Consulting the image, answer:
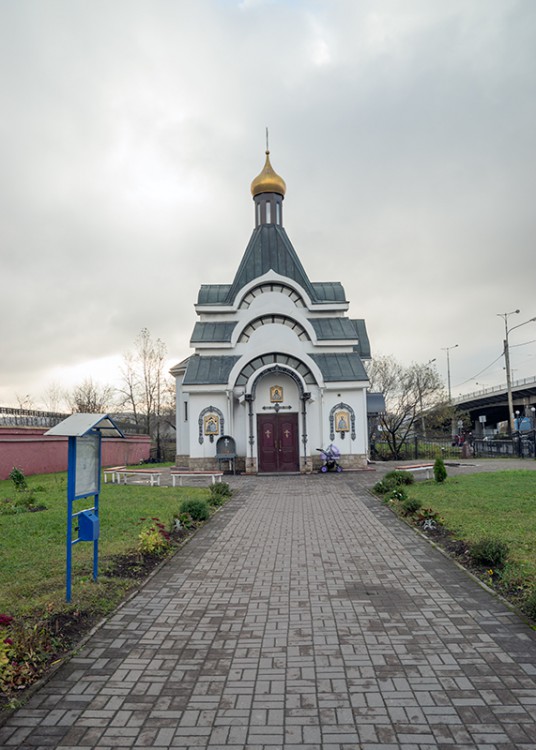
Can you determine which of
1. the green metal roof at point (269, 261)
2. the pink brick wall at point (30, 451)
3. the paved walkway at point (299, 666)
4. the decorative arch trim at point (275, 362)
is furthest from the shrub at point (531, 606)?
the green metal roof at point (269, 261)

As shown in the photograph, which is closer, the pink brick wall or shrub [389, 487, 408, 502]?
shrub [389, 487, 408, 502]

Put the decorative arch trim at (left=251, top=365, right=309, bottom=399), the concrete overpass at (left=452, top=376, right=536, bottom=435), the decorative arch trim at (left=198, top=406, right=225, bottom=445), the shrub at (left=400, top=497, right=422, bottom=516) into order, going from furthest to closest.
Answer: the concrete overpass at (left=452, top=376, right=536, bottom=435) → the decorative arch trim at (left=198, top=406, right=225, bottom=445) → the decorative arch trim at (left=251, top=365, right=309, bottom=399) → the shrub at (left=400, top=497, right=422, bottom=516)

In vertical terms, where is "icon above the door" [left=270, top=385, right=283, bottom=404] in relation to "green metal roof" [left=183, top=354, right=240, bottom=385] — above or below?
below

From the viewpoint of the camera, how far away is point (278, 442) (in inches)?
834

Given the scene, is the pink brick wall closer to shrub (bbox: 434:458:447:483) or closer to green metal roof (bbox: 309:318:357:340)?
green metal roof (bbox: 309:318:357:340)

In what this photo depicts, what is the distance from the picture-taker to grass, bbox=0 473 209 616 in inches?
231

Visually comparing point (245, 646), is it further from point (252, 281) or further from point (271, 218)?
point (271, 218)

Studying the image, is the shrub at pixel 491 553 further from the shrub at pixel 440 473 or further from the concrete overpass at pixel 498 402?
the concrete overpass at pixel 498 402

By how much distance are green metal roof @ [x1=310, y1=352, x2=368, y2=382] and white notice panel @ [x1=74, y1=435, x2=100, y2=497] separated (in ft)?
51.7

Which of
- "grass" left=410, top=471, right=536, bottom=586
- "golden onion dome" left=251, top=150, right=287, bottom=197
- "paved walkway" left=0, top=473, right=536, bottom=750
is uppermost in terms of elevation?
"golden onion dome" left=251, top=150, right=287, bottom=197

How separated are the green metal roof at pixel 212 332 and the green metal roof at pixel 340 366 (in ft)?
12.1

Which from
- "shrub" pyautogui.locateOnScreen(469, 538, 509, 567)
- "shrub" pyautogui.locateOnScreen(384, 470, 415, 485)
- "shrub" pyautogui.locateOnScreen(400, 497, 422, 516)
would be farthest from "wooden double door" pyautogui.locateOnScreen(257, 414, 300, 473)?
"shrub" pyautogui.locateOnScreen(469, 538, 509, 567)

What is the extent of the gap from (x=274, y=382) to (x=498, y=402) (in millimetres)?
44412

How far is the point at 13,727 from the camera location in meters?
3.50
